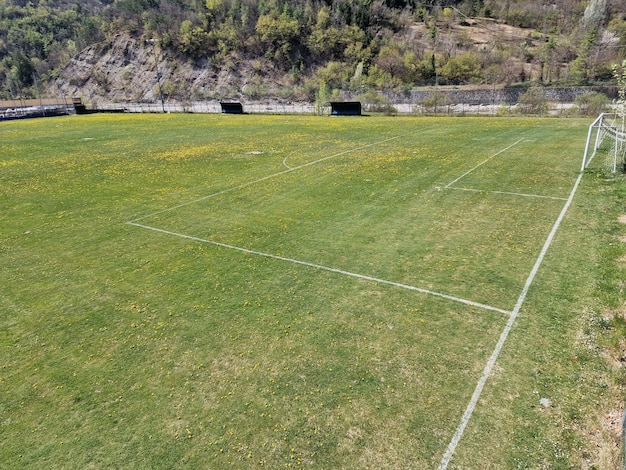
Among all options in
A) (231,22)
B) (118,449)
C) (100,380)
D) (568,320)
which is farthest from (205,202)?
(231,22)

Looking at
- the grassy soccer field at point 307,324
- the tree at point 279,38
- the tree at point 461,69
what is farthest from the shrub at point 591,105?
the tree at point 279,38

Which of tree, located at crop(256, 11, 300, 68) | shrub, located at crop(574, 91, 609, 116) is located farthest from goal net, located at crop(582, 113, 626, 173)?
tree, located at crop(256, 11, 300, 68)

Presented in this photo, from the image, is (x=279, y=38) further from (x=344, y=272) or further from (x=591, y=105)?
(x=344, y=272)

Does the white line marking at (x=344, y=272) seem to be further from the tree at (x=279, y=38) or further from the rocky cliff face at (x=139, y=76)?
the tree at (x=279, y=38)

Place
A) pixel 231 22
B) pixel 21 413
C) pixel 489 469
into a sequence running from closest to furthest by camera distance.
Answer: pixel 489 469, pixel 21 413, pixel 231 22

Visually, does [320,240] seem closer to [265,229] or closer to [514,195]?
[265,229]

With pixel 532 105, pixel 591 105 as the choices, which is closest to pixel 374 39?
pixel 532 105
